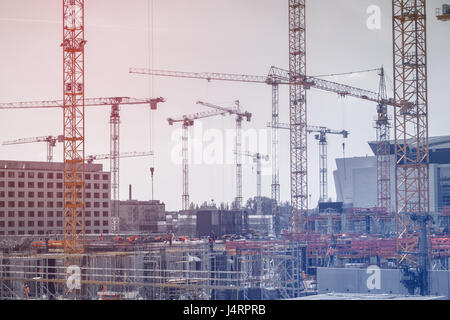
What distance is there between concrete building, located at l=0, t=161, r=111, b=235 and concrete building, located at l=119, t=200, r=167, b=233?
921 centimetres

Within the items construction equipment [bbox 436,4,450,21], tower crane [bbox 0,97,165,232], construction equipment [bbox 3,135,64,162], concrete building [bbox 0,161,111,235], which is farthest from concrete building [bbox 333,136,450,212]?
construction equipment [bbox 436,4,450,21]

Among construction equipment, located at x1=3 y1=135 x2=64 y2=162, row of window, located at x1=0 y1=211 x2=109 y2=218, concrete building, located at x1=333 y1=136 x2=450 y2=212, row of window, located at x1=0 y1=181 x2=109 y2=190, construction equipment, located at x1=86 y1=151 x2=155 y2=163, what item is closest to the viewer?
row of window, located at x1=0 y1=211 x2=109 y2=218

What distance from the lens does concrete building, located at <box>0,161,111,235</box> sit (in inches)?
2921

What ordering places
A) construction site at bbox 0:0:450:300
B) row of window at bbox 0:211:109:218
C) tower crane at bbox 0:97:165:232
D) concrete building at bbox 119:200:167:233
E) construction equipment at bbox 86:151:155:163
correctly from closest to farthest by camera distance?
construction site at bbox 0:0:450:300, row of window at bbox 0:211:109:218, tower crane at bbox 0:97:165:232, concrete building at bbox 119:200:167:233, construction equipment at bbox 86:151:155:163

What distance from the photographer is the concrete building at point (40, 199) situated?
74.2m

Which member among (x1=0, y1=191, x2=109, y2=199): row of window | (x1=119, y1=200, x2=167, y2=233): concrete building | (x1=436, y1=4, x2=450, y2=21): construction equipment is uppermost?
(x1=436, y1=4, x2=450, y2=21): construction equipment

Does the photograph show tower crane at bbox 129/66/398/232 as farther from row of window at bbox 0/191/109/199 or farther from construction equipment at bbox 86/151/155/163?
construction equipment at bbox 86/151/155/163

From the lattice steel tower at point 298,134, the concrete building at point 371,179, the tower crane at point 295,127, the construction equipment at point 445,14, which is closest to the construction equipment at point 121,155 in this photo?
the tower crane at point 295,127

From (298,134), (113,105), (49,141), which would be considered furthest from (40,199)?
(298,134)

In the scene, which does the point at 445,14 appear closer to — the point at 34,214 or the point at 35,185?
the point at 34,214

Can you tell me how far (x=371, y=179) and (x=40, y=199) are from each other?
45315mm

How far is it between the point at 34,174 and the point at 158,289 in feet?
156

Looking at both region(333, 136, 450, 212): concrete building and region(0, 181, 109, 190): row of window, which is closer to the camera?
region(0, 181, 109, 190): row of window

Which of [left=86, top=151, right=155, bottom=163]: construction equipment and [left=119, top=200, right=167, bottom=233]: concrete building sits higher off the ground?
[left=86, top=151, right=155, bottom=163]: construction equipment
